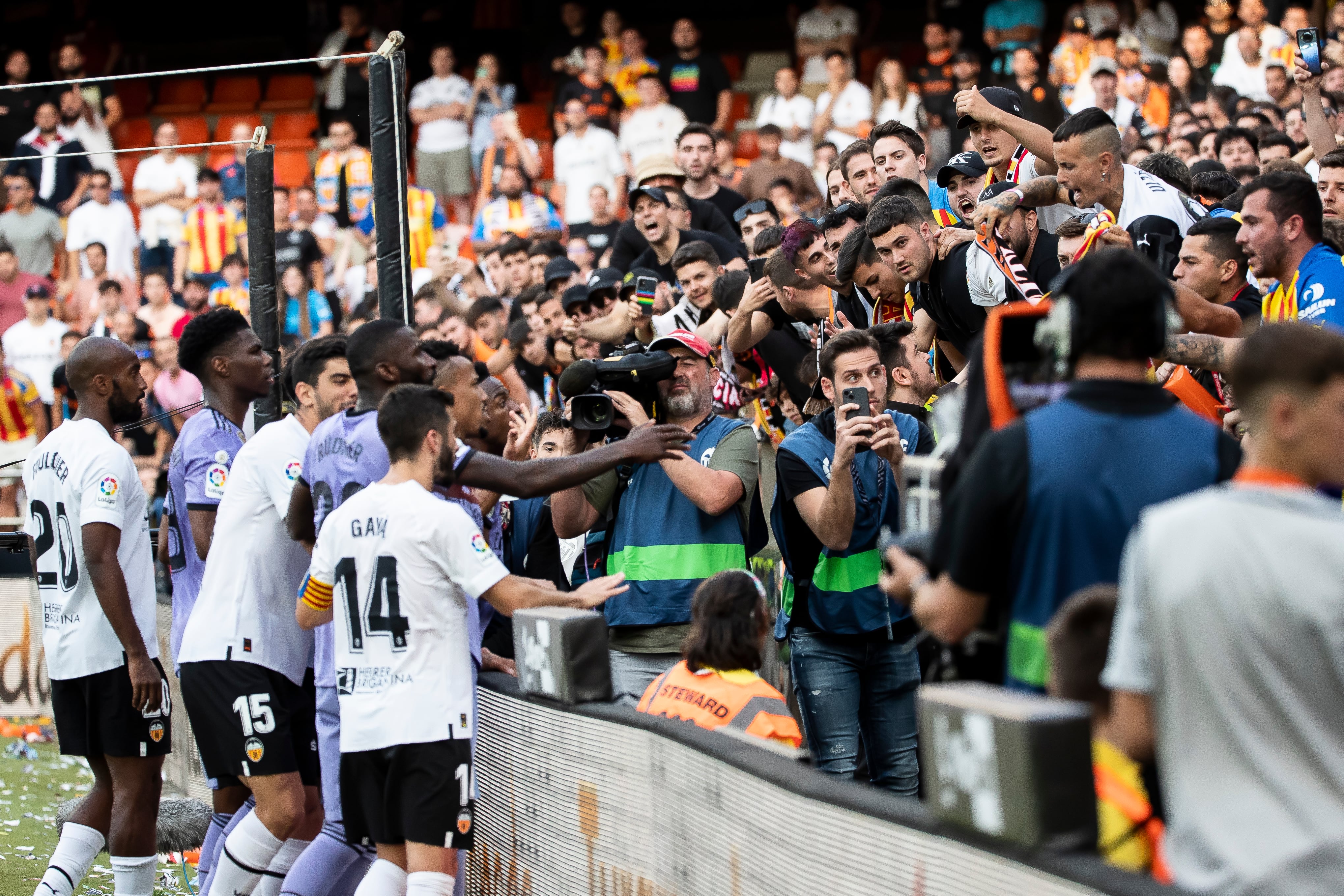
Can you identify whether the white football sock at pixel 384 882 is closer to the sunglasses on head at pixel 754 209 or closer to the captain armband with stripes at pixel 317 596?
the captain armband with stripes at pixel 317 596

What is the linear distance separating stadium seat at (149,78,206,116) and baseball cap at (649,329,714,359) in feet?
41.3

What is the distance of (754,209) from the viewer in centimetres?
841

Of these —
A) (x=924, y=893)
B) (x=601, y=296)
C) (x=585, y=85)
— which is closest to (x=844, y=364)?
(x=924, y=893)

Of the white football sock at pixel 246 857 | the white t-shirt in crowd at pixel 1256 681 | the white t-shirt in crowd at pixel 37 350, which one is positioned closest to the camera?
the white t-shirt in crowd at pixel 1256 681

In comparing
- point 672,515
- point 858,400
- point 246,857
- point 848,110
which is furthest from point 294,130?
point 858,400

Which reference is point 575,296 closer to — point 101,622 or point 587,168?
point 101,622

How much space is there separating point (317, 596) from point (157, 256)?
10.6 meters

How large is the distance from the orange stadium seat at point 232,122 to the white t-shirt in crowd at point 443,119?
7.99ft

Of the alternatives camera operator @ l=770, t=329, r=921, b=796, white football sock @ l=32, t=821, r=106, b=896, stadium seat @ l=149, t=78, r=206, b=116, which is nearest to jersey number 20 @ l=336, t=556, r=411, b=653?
camera operator @ l=770, t=329, r=921, b=796

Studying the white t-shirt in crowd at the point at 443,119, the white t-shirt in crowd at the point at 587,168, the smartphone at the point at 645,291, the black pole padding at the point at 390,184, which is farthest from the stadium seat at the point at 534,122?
the black pole padding at the point at 390,184

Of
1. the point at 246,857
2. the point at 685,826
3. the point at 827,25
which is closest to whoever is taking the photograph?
the point at 685,826

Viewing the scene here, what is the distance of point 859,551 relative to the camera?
4941mm

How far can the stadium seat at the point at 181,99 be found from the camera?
1628 cm

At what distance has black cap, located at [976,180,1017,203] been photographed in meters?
5.76
